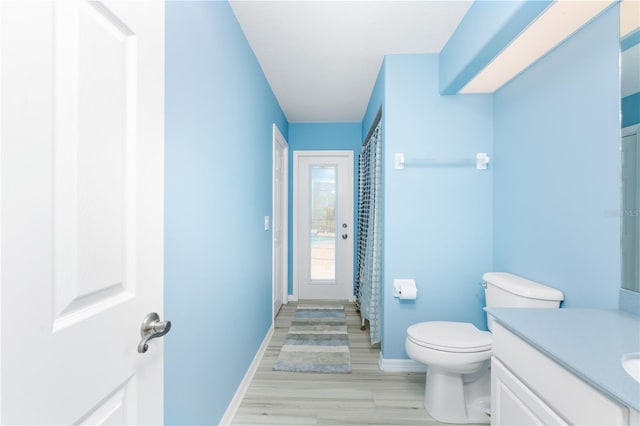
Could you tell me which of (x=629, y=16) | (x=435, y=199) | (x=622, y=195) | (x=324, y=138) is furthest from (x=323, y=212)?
(x=629, y=16)

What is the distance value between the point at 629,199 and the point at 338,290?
131 inches

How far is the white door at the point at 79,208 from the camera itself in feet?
1.46

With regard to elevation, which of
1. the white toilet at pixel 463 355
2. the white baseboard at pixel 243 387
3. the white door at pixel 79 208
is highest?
the white door at pixel 79 208

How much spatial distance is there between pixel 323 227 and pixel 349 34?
8.40 ft

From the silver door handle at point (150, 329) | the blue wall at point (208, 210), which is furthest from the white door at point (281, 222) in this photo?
the silver door handle at point (150, 329)

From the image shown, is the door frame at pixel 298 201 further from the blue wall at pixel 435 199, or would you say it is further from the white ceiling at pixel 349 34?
the blue wall at pixel 435 199

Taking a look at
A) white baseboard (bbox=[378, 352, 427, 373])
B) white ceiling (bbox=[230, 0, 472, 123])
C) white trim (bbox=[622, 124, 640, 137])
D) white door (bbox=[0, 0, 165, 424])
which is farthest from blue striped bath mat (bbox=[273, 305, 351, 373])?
white ceiling (bbox=[230, 0, 472, 123])

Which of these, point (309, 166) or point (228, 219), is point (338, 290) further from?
point (228, 219)

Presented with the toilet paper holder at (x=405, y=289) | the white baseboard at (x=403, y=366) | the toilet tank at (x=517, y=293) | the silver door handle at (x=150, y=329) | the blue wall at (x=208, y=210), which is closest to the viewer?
the silver door handle at (x=150, y=329)

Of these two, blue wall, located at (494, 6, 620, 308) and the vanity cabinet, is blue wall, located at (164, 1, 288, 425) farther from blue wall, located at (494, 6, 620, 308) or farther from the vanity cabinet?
blue wall, located at (494, 6, 620, 308)

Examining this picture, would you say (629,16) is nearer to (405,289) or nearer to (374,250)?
(405,289)

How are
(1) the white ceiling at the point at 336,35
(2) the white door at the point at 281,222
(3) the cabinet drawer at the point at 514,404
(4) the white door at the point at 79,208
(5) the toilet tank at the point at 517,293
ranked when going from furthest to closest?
(2) the white door at the point at 281,222 → (1) the white ceiling at the point at 336,35 → (5) the toilet tank at the point at 517,293 → (3) the cabinet drawer at the point at 514,404 → (4) the white door at the point at 79,208

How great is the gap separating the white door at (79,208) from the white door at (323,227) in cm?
338

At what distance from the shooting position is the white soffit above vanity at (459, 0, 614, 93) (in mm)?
1319
